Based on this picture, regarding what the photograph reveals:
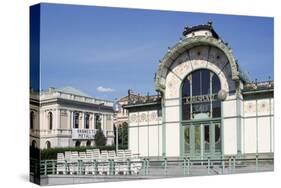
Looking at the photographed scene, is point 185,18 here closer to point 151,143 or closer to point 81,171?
point 151,143

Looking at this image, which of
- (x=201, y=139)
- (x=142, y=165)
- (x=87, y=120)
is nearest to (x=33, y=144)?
(x=87, y=120)

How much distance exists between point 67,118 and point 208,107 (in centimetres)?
432

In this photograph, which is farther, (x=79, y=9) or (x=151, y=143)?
(x=151, y=143)

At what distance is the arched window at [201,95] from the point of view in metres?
18.0

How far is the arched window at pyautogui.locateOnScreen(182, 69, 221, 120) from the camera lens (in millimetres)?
18047

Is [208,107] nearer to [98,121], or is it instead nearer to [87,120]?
[98,121]

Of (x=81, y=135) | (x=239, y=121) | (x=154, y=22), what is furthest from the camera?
(x=239, y=121)

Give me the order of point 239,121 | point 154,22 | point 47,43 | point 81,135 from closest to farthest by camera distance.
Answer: point 47,43, point 81,135, point 154,22, point 239,121

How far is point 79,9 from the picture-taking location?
15492 millimetres

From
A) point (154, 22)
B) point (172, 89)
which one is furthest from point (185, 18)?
point (172, 89)

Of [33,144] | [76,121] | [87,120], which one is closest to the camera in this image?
[33,144]

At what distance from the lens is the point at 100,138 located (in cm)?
1616

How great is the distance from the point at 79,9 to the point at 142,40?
1.99 m

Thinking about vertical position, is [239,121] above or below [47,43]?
below
